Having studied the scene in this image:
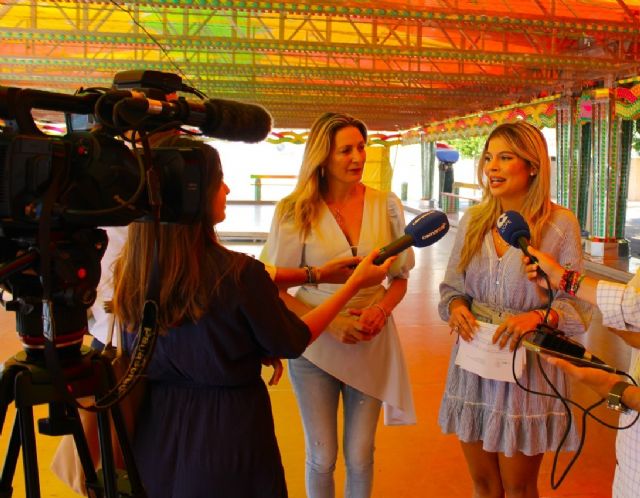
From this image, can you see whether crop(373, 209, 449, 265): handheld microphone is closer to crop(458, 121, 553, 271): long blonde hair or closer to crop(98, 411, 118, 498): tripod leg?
crop(458, 121, 553, 271): long blonde hair

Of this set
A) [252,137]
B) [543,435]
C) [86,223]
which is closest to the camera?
[86,223]

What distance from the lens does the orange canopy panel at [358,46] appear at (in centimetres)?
659

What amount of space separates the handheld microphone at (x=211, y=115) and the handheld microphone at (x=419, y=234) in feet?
2.23

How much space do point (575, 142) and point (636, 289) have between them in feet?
30.1

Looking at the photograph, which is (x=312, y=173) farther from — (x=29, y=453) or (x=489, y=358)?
(x=29, y=453)

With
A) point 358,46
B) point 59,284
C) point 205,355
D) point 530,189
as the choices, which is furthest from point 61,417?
point 358,46

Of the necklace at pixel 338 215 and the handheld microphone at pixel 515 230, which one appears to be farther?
the necklace at pixel 338 215

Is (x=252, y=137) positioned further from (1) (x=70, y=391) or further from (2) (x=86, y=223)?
(1) (x=70, y=391)

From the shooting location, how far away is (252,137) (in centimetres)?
122

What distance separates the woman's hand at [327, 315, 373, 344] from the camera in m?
2.09

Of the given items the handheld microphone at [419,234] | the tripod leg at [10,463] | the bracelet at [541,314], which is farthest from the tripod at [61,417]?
the bracelet at [541,314]

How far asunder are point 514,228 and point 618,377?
0.49m

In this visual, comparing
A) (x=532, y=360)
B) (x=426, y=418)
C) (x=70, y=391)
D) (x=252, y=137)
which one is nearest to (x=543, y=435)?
(x=532, y=360)

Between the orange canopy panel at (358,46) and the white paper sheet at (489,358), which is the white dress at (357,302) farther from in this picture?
the orange canopy panel at (358,46)
